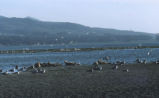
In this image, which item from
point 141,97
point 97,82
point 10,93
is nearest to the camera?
point 141,97

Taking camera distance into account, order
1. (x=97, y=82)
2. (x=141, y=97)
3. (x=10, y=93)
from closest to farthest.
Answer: (x=141, y=97) < (x=10, y=93) < (x=97, y=82)

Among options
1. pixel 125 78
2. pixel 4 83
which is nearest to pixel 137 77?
pixel 125 78

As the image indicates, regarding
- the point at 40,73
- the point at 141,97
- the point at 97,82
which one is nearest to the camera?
the point at 141,97

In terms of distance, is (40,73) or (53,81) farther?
(40,73)

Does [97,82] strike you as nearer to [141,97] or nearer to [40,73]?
[141,97]

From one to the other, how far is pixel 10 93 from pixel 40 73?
35.2ft

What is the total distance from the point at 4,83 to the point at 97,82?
20.7ft

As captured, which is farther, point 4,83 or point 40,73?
point 40,73

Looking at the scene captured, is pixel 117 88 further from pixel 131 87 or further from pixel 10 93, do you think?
pixel 10 93

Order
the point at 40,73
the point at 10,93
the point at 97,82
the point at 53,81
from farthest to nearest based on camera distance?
the point at 40,73, the point at 53,81, the point at 97,82, the point at 10,93

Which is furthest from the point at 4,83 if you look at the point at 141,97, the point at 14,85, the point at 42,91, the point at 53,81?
Result: the point at 141,97

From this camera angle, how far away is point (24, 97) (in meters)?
18.3

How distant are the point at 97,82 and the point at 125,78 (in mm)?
2558

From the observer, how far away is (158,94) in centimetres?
1788
